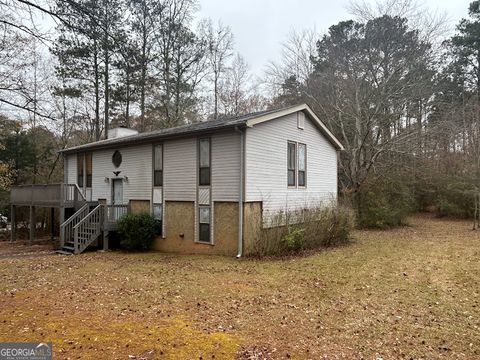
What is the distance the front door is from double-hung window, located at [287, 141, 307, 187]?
7578 millimetres

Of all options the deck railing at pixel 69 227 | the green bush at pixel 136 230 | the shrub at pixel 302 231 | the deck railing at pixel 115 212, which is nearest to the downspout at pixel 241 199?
the shrub at pixel 302 231

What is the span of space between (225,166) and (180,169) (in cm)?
219

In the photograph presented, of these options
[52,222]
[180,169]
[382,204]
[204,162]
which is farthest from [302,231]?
[52,222]

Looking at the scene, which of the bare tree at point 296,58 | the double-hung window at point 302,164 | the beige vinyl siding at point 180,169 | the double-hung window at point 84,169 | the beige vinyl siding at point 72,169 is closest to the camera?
the beige vinyl siding at point 180,169

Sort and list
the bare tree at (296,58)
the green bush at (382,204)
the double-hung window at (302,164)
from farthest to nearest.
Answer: the bare tree at (296,58)
the green bush at (382,204)
the double-hung window at (302,164)

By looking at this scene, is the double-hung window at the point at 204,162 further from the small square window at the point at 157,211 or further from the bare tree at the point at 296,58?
the bare tree at the point at 296,58

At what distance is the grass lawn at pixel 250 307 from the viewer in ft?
14.5

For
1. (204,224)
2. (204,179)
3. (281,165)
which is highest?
(281,165)

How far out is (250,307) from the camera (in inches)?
239

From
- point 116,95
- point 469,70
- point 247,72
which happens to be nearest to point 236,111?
point 247,72

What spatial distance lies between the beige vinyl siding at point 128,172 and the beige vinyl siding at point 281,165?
4.86 m

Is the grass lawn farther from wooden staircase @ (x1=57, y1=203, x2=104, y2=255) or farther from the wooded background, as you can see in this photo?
the wooded background

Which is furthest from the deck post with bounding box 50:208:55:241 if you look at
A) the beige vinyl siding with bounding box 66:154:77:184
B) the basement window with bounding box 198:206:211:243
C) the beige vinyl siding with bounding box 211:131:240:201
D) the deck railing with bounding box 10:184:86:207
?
the beige vinyl siding with bounding box 211:131:240:201

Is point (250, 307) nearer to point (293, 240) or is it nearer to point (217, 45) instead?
point (293, 240)
